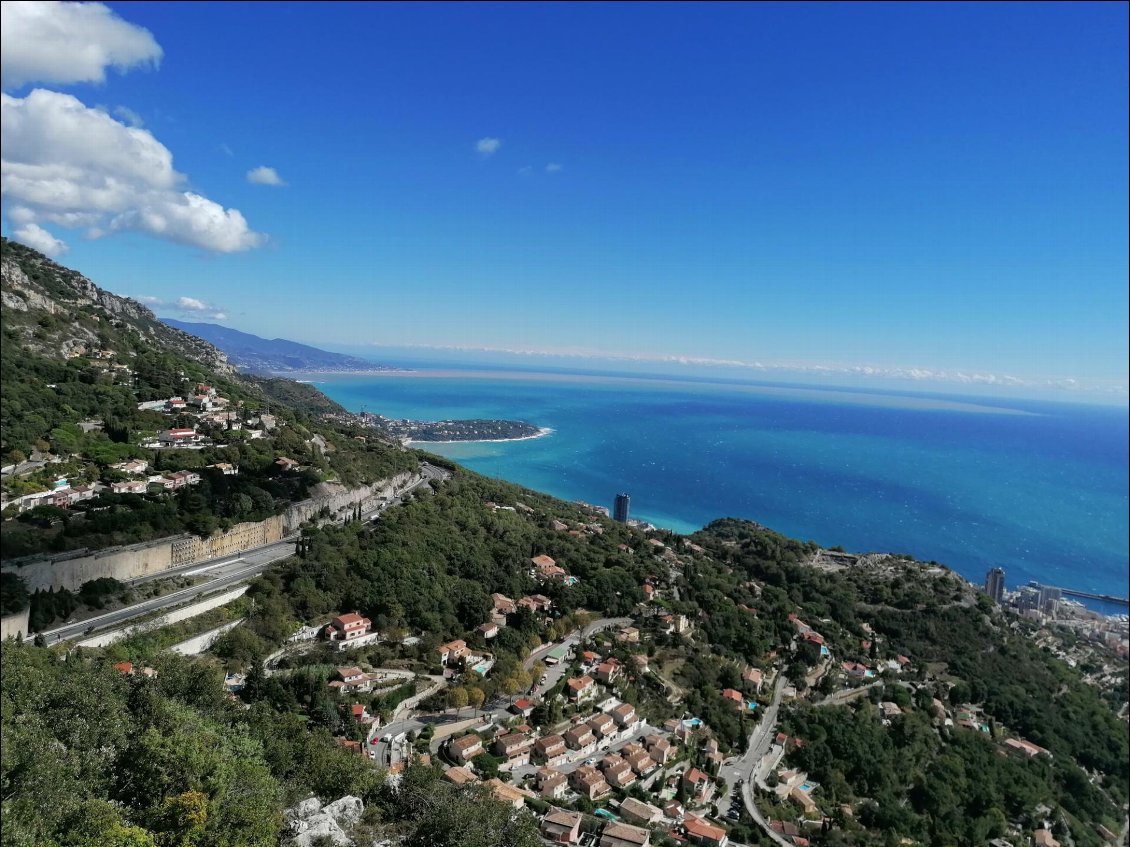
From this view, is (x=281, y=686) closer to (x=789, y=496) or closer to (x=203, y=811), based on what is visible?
(x=203, y=811)

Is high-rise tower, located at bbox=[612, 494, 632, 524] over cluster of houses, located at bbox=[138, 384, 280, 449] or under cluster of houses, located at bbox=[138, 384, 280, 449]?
under

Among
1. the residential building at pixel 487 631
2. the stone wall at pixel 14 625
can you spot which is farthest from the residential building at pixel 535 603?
the stone wall at pixel 14 625

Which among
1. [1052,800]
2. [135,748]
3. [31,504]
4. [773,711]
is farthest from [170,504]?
[1052,800]

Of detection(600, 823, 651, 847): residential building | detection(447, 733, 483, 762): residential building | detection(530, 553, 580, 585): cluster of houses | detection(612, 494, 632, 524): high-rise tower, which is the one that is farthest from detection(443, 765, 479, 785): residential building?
detection(612, 494, 632, 524): high-rise tower

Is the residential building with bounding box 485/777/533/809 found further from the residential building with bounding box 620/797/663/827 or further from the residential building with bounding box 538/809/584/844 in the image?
the residential building with bounding box 620/797/663/827

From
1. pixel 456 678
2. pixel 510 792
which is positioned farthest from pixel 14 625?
pixel 510 792

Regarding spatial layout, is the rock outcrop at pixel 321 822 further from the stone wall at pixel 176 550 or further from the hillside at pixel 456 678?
the stone wall at pixel 176 550

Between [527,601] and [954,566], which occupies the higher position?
[527,601]
